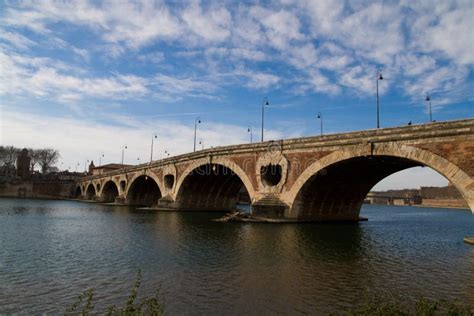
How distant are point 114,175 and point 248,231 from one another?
199 ft

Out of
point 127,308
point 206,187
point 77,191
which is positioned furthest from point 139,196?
point 127,308

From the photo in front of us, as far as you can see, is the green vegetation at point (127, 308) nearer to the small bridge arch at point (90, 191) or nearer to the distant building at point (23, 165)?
the small bridge arch at point (90, 191)

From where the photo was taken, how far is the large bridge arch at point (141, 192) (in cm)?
7206

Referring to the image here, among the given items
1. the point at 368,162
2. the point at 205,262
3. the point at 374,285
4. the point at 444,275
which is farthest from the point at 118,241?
the point at 368,162

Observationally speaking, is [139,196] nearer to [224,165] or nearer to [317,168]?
[224,165]

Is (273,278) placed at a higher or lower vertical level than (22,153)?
lower

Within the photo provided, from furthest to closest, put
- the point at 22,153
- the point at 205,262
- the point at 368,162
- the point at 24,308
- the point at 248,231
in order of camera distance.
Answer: the point at 22,153, the point at 368,162, the point at 248,231, the point at 205,262, the point at 24,308

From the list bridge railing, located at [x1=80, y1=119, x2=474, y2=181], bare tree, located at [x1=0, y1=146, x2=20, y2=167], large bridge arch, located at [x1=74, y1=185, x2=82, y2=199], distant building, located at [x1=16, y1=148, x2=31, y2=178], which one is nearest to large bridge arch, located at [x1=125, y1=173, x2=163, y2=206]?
bridge railing, located at [x1=80, y1=119, x2=474, y2=181]

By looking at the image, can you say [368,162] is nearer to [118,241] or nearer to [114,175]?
[118,241]

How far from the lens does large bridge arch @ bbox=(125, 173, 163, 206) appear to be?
236 ft

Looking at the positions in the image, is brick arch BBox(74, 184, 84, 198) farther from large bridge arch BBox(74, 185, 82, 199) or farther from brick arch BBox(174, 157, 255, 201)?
brick arch BBox(174, 157, 255, 201)

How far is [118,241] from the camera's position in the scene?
907 inches

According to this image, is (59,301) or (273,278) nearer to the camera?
(59,301)

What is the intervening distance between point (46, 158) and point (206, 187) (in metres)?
101
